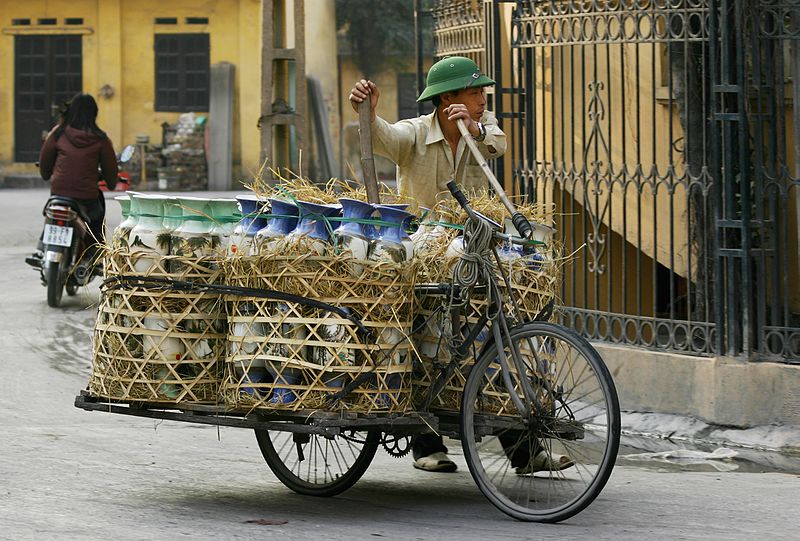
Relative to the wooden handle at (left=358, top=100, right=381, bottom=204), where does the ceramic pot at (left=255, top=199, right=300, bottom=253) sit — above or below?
below

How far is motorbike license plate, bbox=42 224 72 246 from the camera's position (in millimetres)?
12164

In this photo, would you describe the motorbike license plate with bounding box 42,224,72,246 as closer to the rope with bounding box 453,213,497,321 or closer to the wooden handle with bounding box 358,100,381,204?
the wooden handle with bounding box 358,100,381,204

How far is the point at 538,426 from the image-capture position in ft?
18.5

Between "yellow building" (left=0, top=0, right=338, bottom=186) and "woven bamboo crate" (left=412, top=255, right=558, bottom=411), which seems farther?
"yellow building" (left=0, top=0, right=338, bottom=186)

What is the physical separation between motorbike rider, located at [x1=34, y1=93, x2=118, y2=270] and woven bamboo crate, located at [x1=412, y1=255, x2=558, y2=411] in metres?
7.18

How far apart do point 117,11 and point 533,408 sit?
29355 mm

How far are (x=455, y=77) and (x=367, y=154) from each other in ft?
2.28

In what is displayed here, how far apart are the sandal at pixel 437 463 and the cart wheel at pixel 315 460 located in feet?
1.16

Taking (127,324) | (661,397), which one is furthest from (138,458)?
(661,397)

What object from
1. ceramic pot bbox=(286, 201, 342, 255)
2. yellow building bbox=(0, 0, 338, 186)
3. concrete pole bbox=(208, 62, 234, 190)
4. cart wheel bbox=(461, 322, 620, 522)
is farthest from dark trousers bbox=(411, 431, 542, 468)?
yellow building bbox=(0, 0, 338, 186)

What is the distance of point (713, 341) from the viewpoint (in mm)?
8195

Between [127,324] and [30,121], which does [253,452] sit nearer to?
[127,324]

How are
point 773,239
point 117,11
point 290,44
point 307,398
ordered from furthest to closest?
point 117,11 → point 290,44 → point 773,239 → point 307,398

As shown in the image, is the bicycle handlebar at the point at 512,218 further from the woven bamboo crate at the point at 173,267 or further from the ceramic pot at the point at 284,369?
the woven bamboo crate at the point at 173,267
